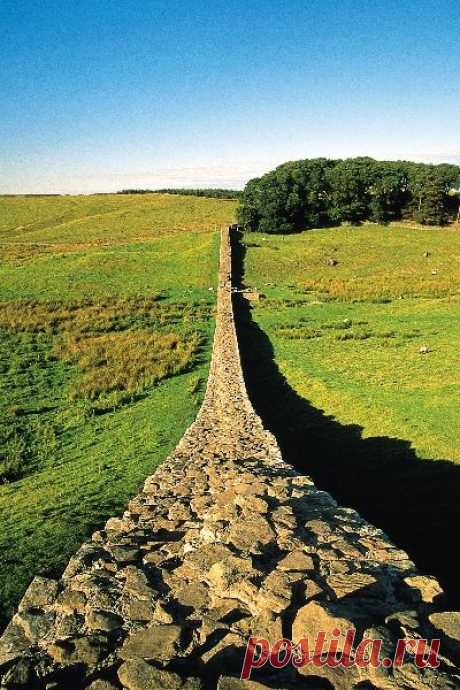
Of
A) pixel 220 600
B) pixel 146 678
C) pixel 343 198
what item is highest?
pixel 343 198

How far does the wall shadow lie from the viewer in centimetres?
983

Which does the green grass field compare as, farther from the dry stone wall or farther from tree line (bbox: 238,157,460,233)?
tree line (bbox: 238,157,460,233)

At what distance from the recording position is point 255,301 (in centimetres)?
4166

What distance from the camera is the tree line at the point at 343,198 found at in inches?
2985

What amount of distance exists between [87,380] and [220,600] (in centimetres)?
1836

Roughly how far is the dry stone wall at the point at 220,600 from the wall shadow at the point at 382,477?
96.0 inches

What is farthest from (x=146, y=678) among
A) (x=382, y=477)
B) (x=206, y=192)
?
(x=206, y=192)

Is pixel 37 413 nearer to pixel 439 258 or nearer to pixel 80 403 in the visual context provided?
pixel 80 403

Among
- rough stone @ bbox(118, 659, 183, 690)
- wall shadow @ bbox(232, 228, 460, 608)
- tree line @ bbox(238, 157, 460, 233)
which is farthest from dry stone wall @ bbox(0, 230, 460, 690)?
tree line @ bbox(238, 157, 460, 233)

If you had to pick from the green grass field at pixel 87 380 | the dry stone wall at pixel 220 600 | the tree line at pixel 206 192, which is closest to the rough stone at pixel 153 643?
the dry stone wall at pixel 220 600

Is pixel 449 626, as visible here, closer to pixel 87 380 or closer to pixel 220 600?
pixel 220 600

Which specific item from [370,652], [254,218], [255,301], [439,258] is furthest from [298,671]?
[254,218]

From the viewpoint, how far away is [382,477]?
12797 mm

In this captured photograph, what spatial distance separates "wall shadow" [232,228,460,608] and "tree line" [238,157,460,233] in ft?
199
